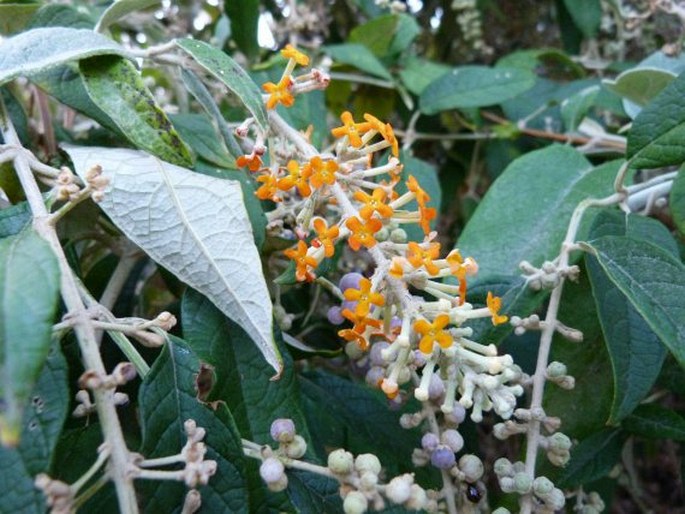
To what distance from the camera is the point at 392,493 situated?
0.56 metres

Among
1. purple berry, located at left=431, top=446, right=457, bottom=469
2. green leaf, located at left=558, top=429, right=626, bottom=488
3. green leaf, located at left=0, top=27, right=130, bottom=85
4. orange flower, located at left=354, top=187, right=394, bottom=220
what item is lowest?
green leaf, located at left=558, top=429, right=626, bottom=488

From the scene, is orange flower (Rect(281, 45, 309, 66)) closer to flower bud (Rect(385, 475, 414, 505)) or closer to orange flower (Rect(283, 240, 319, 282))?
orange flower (Rect(283, 240, 319, 282))

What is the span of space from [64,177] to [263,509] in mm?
→ 332

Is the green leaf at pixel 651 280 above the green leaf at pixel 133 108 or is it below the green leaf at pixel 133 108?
below

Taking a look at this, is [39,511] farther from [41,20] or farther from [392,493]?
[41,20]

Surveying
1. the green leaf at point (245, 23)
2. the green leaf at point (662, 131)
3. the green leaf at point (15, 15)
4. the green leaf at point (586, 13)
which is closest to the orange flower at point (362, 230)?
the green leaf at point (662, 131)

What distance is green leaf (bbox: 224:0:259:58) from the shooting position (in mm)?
1203

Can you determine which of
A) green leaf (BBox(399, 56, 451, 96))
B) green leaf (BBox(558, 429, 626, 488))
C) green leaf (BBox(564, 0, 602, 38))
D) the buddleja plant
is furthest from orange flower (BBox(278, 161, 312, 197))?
green leaf (BBox(564, 0, 602, 38))

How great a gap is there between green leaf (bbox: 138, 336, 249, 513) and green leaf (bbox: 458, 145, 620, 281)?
0.37m

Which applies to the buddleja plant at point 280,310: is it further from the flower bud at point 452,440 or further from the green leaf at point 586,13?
the green leaf at point 586,13

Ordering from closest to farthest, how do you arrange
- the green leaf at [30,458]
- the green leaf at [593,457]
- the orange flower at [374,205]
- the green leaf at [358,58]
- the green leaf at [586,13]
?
the green leaf at [30,458] → the orange flower at [374,205] → the green leaf at [593,457] → the green leaf at [358,58] → the green leaf at [586,13]

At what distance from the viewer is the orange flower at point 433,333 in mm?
572

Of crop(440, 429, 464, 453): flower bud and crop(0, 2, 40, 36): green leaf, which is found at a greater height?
crop(0, 2, 40, 36): green leaf

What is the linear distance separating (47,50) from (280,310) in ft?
1.17
